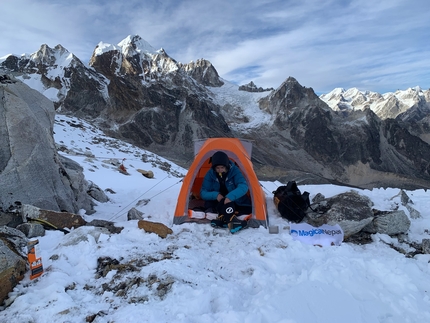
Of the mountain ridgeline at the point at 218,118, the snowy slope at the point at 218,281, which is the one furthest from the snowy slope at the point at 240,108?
the snowy slope at the point at 218,281

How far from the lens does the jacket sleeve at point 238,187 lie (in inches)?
247

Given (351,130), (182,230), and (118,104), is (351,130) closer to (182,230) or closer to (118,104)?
(118,104)

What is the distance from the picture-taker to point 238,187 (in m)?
6.37

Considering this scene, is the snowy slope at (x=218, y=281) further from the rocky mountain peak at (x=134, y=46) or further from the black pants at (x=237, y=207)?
the rocky mountain peak at (x=134, y=46)

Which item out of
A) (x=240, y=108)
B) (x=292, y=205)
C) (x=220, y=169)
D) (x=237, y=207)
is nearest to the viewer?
(x=220, y=169)

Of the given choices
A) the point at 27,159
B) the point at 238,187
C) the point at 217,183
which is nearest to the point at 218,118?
the point at 217,183

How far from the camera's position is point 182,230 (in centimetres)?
585

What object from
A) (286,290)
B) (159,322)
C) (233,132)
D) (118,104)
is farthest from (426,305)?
(233,132)

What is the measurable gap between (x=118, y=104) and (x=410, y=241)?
94395 millimetres

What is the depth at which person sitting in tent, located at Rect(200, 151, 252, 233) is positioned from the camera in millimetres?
6086

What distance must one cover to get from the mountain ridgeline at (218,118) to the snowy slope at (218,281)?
6615 cm

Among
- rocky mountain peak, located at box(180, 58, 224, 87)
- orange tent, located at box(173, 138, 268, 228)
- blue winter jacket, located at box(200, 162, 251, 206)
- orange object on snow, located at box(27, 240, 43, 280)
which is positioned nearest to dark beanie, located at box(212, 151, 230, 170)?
blue winter jacket, located at box(200, 162, 251, 206)

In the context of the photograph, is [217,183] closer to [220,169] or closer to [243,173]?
[220,169]

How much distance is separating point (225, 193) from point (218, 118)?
98.5m
